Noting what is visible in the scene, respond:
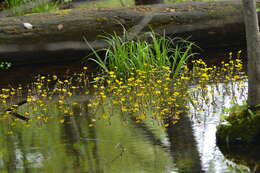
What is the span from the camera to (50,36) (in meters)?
10.5

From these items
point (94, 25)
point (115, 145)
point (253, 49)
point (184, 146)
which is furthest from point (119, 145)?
point (94, 25)

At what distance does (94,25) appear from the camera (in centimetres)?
1055

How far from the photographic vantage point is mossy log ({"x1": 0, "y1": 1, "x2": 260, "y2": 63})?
1043 cm

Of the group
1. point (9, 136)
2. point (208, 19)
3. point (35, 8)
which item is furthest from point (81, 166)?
point (35, 8)

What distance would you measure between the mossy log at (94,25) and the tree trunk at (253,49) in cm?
452

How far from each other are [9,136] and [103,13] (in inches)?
175

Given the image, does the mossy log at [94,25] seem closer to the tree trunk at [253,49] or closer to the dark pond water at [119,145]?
the dark pond water at [119,145]

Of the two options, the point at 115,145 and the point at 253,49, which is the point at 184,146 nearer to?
the point at 115,145

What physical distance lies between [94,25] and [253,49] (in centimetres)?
505

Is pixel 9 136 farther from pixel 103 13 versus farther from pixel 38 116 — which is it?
pixel 103 13

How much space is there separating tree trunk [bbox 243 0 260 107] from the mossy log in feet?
14.8

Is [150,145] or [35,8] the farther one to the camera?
[35,8]

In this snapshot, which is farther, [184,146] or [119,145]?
[119,145]

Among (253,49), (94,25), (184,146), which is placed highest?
(94,25)
